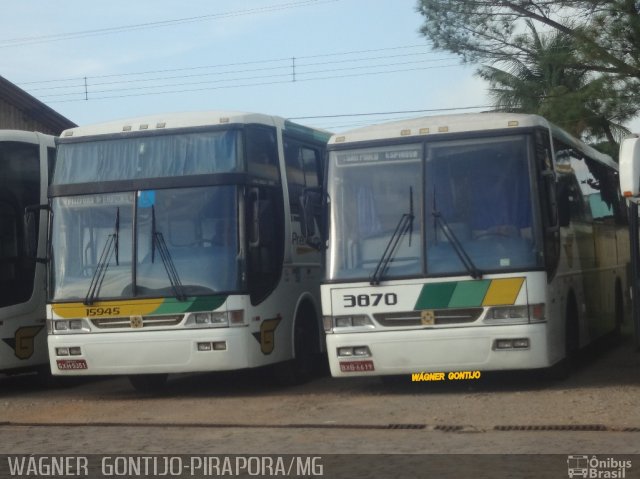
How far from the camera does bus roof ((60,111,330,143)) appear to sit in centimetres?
1458

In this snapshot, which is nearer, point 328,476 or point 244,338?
point 328,476

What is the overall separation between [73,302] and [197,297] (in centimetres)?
153

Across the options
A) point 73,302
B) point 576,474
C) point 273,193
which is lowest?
point 576,474

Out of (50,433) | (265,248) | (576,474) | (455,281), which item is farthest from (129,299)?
(576,474)

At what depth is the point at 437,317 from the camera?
520 inches

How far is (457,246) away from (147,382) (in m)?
4.91

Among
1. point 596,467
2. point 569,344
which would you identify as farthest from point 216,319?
point 596,467

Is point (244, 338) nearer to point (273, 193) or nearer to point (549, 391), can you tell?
point (273, 193)

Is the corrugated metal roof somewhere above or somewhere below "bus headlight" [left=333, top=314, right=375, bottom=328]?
above

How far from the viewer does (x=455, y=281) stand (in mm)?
13188

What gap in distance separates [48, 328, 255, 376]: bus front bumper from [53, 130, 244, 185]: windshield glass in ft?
6.12

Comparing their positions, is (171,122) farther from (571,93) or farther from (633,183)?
(571,93)

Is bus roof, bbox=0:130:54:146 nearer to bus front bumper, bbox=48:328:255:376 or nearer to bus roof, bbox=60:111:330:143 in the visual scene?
bus roof, bbox=60:111:330:143

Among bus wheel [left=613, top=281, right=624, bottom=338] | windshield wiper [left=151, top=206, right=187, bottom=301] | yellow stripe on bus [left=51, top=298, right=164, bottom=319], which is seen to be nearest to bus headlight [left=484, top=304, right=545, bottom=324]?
windshield wiper [left=151, top=206, right=187, bottom=301]
